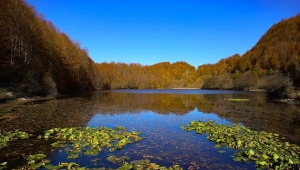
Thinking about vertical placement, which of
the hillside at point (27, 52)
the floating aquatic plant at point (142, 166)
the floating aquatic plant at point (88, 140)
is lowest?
the floating aquatic plant at point (142, 166)

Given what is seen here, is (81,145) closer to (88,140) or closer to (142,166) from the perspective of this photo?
(88,140)

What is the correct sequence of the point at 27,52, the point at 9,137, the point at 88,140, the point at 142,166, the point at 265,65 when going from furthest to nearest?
the point at 265,65, the point at 27,52, the point at 9,137, the point at 88,140, the point at 142,166

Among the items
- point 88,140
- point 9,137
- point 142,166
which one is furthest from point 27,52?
point 142,166

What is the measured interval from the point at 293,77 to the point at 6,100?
179 feet

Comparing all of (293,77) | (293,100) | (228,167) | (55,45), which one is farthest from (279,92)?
(55,45)

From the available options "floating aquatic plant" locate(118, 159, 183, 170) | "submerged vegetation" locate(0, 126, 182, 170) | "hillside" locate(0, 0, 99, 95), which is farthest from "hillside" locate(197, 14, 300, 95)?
"floating aquatic plant" locate(118, 159, 183, 170)

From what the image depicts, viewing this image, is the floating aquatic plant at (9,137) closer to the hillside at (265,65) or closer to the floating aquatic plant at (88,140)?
the floating aquatic plant at (88,140)

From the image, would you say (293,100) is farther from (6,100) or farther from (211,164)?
(6,100)

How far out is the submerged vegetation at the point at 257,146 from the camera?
9.51 metres

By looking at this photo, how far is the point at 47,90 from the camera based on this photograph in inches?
1796

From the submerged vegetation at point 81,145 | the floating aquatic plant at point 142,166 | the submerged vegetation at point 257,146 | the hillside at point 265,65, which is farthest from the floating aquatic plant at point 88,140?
the hillside at point 265,65

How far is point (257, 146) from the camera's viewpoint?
11.9 m

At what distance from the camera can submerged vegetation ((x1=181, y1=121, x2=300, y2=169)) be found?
951 cm

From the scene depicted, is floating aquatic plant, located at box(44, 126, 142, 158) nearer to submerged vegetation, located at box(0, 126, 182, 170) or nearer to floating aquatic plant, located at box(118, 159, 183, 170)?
submerged vegetation, located at box(0, 126, 182, 170)
